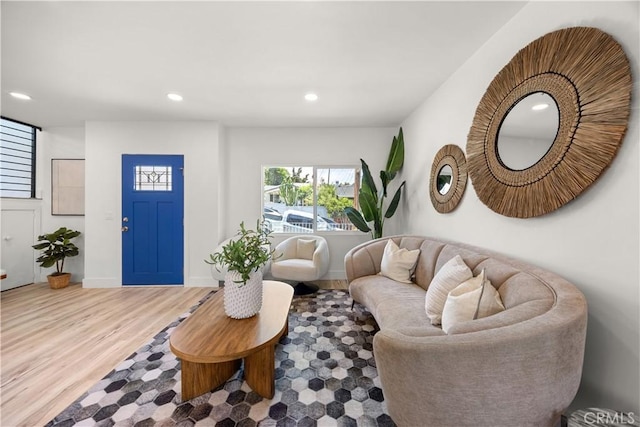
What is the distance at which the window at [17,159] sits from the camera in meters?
3.44

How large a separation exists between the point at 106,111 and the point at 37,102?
0.68 meters

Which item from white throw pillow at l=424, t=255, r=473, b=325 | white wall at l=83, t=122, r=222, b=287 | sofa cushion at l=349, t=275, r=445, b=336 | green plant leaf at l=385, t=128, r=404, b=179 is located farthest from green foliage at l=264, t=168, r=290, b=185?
white throw pillow at l=424, t=255, r=473, b=325

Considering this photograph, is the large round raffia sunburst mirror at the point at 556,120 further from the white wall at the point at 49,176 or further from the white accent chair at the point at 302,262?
the white wall at the point at 49,176

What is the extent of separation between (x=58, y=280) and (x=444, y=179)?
17.7ft

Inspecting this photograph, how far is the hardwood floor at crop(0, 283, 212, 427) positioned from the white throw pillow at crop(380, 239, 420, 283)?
2.38 meters

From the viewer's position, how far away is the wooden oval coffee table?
1.29 metres

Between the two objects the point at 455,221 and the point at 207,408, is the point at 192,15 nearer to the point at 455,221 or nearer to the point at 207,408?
the point at 207,408

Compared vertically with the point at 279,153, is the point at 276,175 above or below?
below

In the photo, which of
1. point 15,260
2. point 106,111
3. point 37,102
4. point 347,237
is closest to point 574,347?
point 347,237

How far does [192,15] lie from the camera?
62.7 inches

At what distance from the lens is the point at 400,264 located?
2.40 meters

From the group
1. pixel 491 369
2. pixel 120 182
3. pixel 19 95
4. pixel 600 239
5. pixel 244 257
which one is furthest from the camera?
pixel 120 182

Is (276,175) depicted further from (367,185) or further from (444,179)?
(444,179)

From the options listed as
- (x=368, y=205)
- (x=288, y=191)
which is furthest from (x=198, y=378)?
(x=288, y=191)
